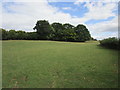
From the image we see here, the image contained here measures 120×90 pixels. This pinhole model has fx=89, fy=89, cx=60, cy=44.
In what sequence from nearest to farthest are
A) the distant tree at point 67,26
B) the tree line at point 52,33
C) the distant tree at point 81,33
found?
the tree line at point 52,33 < the distant tree at point 81,33 < the distant tree at point 67,26

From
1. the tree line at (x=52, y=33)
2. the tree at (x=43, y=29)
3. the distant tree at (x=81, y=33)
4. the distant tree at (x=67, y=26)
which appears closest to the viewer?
the tree at (x=43, y=29)

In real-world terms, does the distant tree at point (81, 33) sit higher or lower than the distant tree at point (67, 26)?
lower

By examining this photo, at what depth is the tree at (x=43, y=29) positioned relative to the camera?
22.3 meters

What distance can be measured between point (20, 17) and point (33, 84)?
6.87 meters

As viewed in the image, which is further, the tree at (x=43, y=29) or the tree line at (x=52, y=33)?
the tree line at (x=52, y=33)

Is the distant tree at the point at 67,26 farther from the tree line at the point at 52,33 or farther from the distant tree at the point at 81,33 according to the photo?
the distant tree at the point at 81,33

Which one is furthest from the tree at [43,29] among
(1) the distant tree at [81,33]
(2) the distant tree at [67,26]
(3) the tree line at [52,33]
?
(1) the distant tree at [81,33]

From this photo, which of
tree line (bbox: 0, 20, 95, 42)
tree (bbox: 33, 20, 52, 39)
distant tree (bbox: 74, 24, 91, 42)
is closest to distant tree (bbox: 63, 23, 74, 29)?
tree line (bbox: 0, 20, 95, 42)

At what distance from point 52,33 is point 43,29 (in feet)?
11.0

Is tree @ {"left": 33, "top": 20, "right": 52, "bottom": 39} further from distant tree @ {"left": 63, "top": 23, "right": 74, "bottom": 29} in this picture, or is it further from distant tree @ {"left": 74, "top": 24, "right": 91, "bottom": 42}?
distant tree @ {"left": 74, "top": 24, "right": 91, "bottom": 42}

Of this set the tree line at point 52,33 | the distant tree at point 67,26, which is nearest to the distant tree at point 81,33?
the tree line at point 52,33

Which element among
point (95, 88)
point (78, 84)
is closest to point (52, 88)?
point (78, 84)

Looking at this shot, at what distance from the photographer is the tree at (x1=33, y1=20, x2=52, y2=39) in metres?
22.3

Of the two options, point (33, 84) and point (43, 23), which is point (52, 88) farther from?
point (43, 23)
